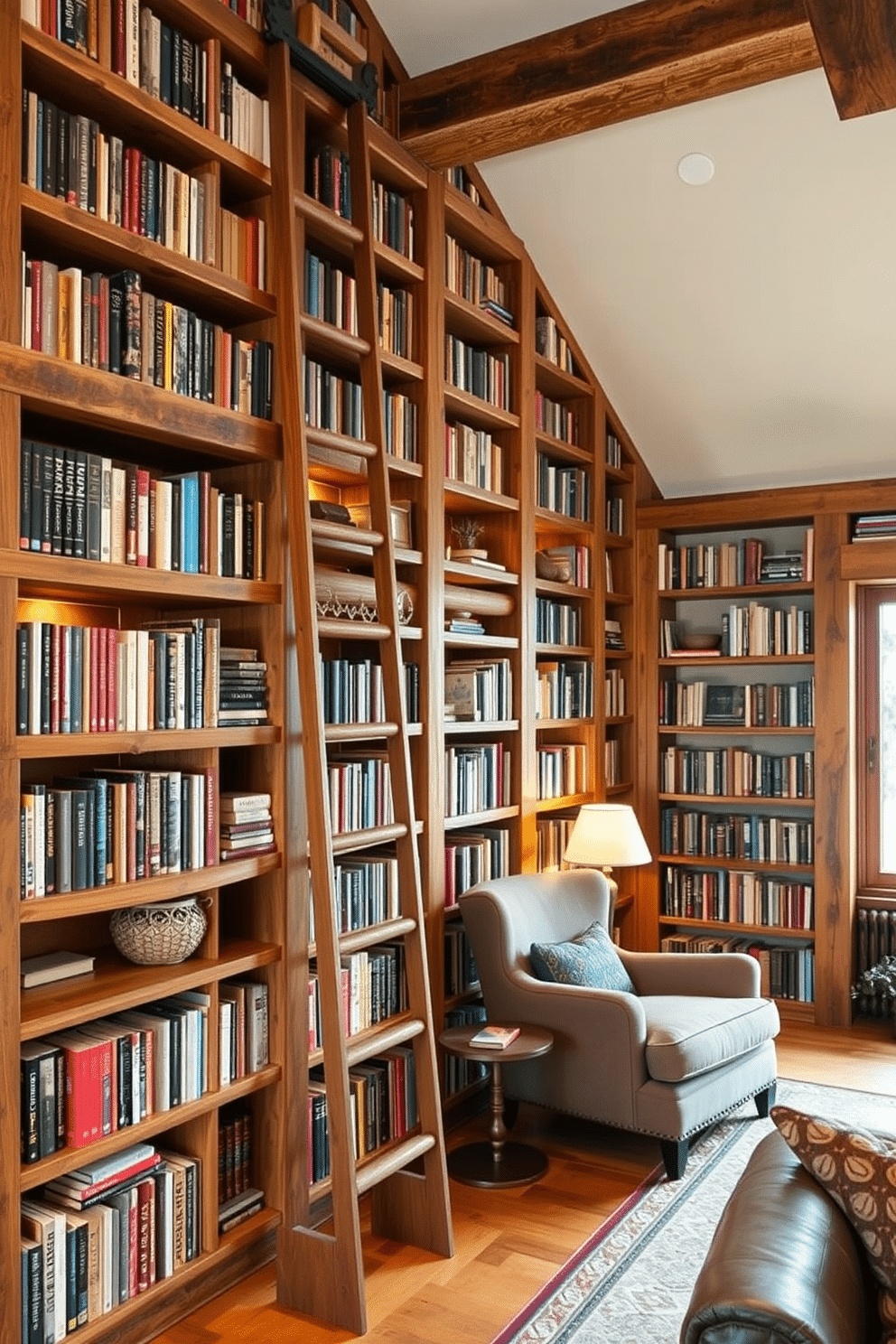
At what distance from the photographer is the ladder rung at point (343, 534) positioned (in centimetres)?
302

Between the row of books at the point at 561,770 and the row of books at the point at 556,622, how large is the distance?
46 centimetres

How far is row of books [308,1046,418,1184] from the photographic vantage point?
319cm

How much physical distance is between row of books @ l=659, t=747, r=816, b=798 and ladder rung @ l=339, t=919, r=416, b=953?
2661 millimetres

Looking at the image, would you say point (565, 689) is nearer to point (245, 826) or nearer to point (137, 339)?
point (245, 826)

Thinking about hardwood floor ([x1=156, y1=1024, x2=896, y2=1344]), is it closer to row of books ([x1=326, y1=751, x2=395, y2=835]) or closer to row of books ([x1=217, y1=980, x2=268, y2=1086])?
row of books ([x1=217, y1=980, x2=268, y2=1086])

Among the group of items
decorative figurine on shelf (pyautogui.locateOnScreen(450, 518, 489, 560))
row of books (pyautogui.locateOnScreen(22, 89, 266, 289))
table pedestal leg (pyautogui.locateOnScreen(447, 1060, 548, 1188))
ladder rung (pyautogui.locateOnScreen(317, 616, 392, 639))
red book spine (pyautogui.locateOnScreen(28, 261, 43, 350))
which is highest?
row of books (pyautogui.locateOnScreen(22, 89, 266, 289))

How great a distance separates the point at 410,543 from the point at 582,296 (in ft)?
5.27

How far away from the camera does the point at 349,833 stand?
3.09m

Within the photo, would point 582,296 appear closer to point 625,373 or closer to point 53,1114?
point 625,373

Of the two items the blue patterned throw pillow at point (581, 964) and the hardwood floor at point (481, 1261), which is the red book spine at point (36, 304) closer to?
the hardwood floor at point (481, 1261)

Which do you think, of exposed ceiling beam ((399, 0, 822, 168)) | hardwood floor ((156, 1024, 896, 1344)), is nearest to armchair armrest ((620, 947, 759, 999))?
hardwood floor ((156, 1024, 896, 1344))

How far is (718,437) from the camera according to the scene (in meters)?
5.23

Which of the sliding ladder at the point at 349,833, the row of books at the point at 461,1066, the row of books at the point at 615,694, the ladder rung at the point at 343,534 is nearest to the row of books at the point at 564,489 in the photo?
the row of books at the point at 615,694

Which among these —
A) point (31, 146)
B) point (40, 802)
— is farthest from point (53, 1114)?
point (31, 146)
